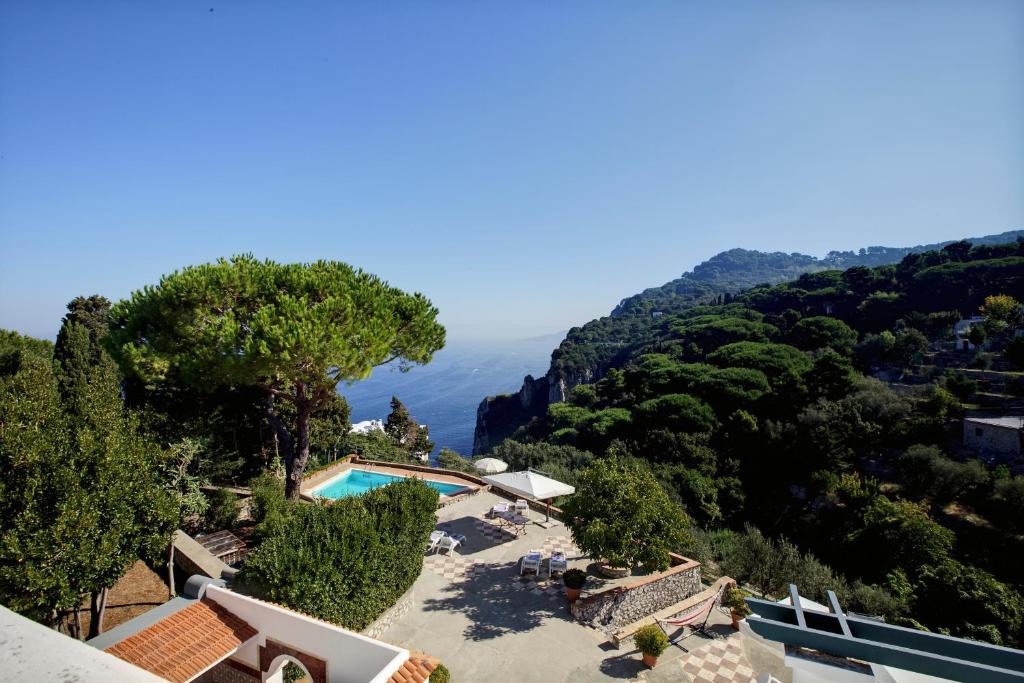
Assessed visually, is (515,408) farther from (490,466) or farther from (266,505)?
(266,505)

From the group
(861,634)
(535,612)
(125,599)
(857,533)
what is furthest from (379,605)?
(857,533)

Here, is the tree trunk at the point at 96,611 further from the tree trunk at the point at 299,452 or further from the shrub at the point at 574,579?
the shrub at the point at 574,579

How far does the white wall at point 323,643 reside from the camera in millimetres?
4539

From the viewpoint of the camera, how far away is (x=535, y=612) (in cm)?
888

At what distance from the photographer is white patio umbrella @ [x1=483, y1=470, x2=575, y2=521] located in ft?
38.9

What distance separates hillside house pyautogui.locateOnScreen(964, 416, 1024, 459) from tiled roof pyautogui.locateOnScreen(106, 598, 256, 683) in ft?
101

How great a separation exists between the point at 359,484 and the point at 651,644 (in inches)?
496

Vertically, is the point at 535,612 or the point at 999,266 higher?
the point at 999,266

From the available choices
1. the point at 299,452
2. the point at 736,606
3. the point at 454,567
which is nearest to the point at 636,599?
the point at 736,606

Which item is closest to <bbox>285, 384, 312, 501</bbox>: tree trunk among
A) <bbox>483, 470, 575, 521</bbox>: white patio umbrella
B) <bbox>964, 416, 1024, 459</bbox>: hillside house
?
<bbox>483, 470, 575, 521</bbox>: white patio umbrella

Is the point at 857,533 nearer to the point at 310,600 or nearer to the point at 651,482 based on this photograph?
the point at 651,482

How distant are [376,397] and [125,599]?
6939 inches

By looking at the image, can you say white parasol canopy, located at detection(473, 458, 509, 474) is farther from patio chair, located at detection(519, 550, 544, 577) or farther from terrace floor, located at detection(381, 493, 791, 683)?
patio chair, located at detection(519, 550, 544, 577)

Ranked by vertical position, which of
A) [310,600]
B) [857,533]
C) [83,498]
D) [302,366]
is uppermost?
[302,366]
